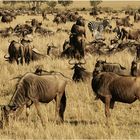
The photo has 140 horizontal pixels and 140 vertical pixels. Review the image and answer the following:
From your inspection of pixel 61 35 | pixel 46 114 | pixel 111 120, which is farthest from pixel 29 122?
pixel 61 35

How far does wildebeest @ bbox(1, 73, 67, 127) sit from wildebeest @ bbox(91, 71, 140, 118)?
797 mm

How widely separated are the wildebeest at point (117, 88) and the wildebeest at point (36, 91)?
31.4 inches

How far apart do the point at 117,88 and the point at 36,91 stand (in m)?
1.60

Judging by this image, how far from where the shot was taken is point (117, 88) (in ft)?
29.8

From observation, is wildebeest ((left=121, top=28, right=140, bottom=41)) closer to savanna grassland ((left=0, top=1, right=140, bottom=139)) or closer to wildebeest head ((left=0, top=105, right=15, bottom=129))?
savanna grassland ((left=0, top=1, right=140, bottom=139))

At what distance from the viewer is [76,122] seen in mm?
9797

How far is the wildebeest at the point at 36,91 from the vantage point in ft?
29.9

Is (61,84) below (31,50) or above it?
above

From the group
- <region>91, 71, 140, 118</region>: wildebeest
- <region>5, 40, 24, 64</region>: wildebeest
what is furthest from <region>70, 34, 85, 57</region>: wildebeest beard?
<region>91, 71, 140, 118</region>: wildebeest

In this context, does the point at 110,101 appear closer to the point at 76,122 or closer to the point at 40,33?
the point at 76,122

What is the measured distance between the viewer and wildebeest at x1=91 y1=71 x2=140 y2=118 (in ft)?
29.3

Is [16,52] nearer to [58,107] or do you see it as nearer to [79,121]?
[79,121]

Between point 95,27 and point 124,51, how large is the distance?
8285 millimetres

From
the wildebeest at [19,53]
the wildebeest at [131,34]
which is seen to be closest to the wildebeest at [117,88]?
the wildebeest at [19,53]
